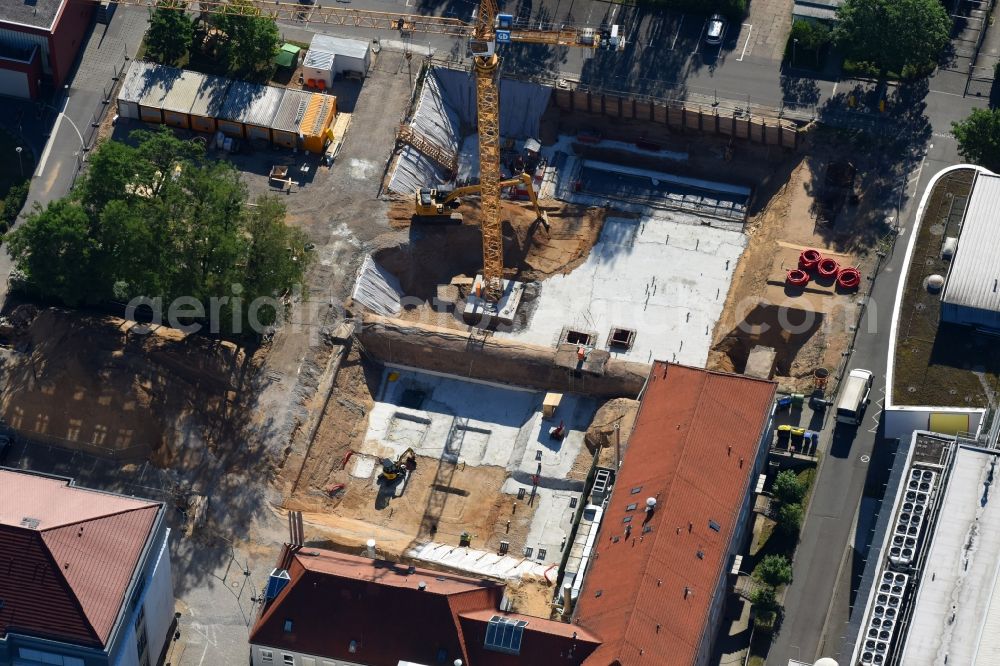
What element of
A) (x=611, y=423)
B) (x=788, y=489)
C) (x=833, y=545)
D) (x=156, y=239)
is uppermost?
(x=156, y=239)

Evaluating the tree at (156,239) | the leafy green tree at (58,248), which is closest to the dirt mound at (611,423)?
the tree at (156,239)

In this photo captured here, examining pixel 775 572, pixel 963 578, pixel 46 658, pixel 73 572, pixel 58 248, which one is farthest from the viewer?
pixel 58 248

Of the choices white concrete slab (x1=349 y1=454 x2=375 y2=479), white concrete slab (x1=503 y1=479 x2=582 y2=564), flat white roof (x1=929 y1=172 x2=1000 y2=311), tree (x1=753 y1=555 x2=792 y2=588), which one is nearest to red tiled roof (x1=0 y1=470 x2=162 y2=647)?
white concrete slab (x1=349 y1=454 x2=375 y2=479)

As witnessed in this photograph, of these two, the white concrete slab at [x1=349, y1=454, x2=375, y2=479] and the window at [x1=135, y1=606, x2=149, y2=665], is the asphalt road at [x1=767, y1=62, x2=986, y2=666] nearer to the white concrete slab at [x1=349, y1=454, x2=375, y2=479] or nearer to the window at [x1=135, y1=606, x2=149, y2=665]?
the white concrete slab at [x1=349, y1=454, x2=375, y2=479]

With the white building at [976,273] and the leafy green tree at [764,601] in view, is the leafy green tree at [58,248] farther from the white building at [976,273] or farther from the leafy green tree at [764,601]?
the white building at [976,273]

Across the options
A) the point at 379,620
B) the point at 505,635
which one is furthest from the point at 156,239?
the point at 505,635

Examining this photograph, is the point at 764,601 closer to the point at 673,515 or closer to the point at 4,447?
the point at 673,515

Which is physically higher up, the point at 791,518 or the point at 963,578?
the point at 791,518

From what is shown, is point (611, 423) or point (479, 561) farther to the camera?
point (611, 423)
